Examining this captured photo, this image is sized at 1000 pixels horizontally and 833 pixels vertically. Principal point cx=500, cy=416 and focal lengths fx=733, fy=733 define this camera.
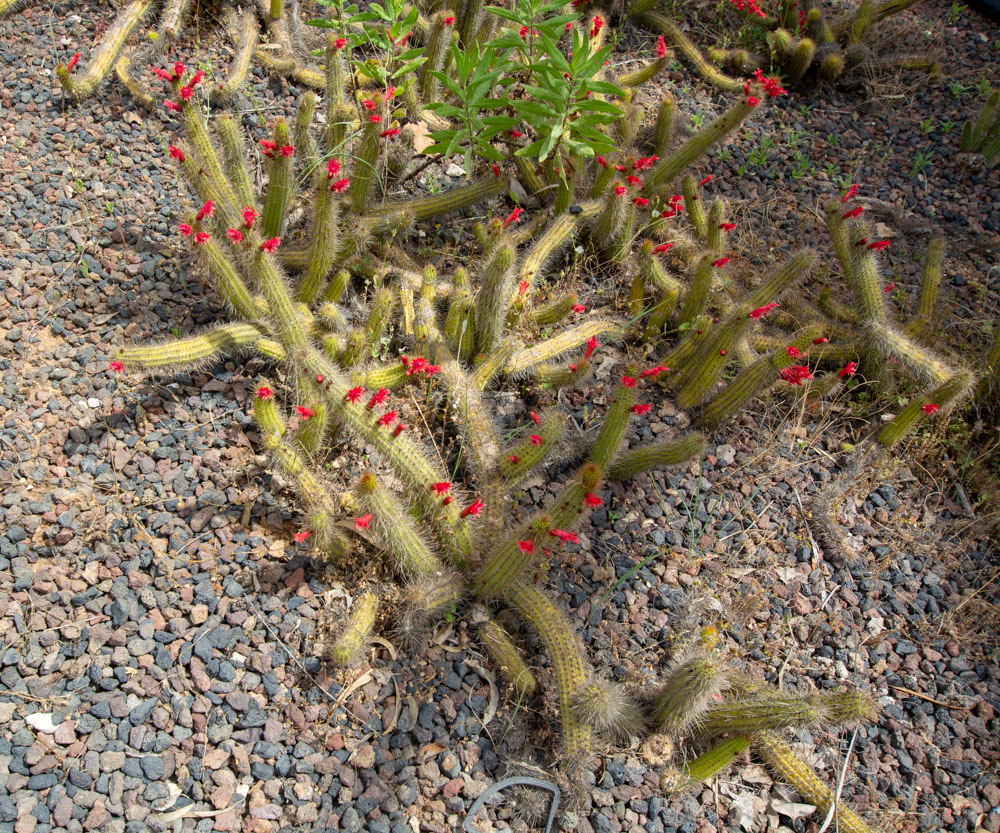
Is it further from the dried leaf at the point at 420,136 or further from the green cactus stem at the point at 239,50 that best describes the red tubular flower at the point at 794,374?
the green cactus stem at the point at 239,50

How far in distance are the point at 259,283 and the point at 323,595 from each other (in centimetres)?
117

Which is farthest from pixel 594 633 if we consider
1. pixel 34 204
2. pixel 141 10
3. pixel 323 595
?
pixel 141 10

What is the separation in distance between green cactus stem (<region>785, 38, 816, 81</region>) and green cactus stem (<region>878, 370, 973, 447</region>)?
2.54 meters

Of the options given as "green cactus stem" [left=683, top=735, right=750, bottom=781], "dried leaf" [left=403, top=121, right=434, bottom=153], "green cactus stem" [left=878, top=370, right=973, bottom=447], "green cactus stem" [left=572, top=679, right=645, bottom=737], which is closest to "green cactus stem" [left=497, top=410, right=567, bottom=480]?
"green cactus stem" [left=572, top=679, right=645, bottom=737]

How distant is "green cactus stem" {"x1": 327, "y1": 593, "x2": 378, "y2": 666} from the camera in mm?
2121

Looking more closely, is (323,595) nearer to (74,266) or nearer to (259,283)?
(259,283)

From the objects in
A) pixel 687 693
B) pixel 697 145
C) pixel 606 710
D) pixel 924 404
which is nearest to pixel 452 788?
pixel 606 710

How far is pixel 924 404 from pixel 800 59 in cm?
268

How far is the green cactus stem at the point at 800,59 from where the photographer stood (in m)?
4.50

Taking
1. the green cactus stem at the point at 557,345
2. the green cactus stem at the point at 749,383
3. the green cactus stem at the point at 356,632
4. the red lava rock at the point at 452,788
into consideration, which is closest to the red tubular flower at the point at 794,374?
the green cactus stem at the point at 749,383

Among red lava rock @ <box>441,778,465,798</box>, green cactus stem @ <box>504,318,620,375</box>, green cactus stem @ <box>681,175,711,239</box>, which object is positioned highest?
green cactus stem @ <box>681,175,711,239</box>

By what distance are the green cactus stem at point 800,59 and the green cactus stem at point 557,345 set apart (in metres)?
2.58

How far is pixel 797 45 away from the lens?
4.55 meters

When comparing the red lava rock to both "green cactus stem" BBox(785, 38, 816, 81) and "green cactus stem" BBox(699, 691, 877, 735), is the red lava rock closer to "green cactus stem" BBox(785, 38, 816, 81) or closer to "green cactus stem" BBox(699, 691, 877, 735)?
"green cactus stem" BBox(699, 691, 877, 735)
